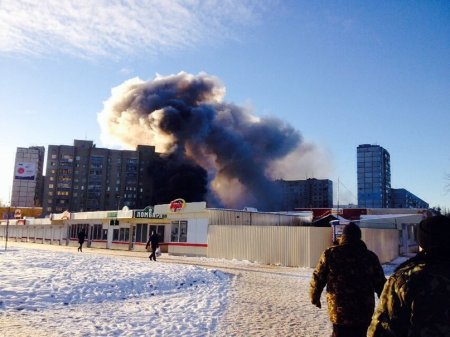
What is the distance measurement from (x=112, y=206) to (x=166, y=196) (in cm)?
5079

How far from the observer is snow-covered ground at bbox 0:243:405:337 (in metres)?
7.70

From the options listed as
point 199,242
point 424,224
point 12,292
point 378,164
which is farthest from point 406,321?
point 378,164

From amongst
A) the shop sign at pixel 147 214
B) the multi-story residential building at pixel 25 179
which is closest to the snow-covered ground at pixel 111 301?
the shop sign at pixel 147 214

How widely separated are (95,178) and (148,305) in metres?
117

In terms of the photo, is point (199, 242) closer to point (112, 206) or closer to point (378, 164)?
point (378, 164)

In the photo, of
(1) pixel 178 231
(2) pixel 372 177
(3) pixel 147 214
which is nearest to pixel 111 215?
(3) pixel 147 214

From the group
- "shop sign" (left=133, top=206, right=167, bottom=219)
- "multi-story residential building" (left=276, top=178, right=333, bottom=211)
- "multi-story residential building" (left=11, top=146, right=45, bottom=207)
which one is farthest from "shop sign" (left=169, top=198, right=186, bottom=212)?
"multi-story residential building" (left=276, top=178, right=333, bottom=211)

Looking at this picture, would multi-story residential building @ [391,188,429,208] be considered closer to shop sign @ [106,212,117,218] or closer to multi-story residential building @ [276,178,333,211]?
multi-story residential building @ [276,178,333,211]

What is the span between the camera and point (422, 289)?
88.4 inches

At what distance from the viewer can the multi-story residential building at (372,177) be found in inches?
3834

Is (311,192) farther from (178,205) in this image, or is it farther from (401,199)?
(178,205)

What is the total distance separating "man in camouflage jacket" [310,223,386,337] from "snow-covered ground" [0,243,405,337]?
334cm

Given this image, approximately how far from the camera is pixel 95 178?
122 m

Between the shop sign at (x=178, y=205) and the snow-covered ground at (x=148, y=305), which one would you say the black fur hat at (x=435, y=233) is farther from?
the shop sign at (x=178, y=205)
